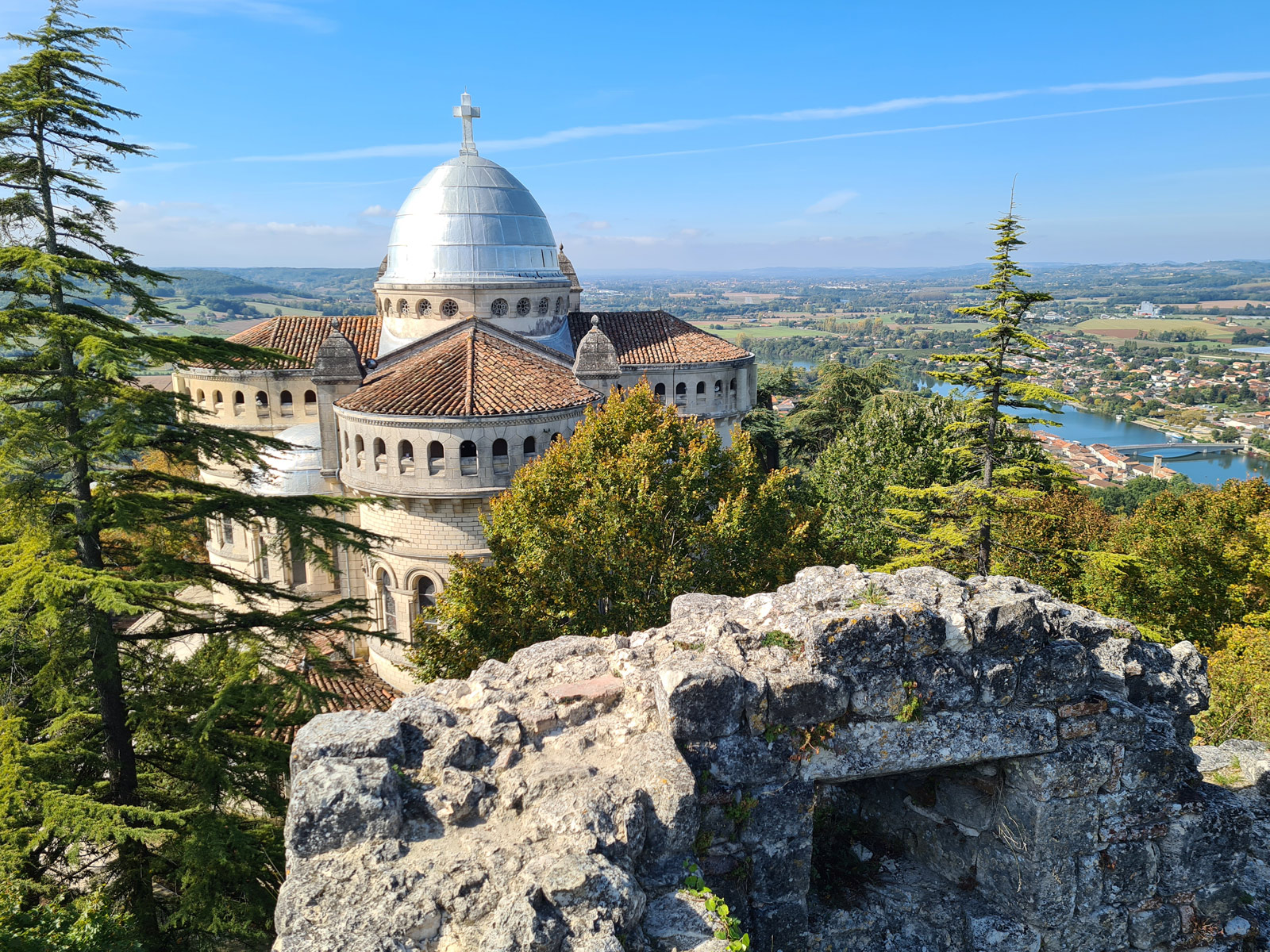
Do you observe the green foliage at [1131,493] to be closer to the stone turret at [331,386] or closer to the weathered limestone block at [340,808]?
the stone turret at [331,386]

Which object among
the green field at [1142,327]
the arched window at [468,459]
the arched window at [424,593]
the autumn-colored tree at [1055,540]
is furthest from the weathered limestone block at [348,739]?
the green field at [1142,327]

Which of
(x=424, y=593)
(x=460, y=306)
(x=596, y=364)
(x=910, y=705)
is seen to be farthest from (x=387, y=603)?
(x=910, y=705)

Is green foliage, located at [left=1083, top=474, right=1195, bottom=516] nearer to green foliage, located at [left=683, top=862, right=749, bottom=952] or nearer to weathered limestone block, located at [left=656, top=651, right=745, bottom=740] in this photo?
weathered limestone block, located at [left=656, top=651, right=745, bottom=740]

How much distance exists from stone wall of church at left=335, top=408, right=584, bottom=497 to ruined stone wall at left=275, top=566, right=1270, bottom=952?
37.2ft

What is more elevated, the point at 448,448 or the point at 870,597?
the point at 870,597

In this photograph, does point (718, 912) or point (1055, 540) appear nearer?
point (718, 912)

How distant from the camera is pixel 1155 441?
9644 cm

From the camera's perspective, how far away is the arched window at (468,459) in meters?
19.8

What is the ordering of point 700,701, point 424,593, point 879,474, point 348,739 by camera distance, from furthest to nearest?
point 879,474
point 424,593
point 700,701
point 348,739

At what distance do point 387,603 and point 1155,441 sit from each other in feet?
336

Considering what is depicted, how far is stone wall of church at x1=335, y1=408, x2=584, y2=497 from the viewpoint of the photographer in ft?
64.5

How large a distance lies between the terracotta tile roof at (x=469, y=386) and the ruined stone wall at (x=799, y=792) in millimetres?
11912

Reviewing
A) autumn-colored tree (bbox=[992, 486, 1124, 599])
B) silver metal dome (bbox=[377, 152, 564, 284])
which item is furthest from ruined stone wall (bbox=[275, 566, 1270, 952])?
silver metal dome (bbox=[377, 152, 564, 284])

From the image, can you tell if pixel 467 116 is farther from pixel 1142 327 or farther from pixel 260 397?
pixel 1142 327
